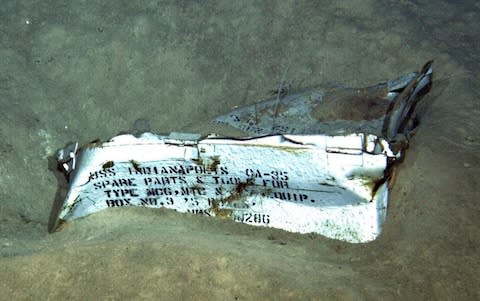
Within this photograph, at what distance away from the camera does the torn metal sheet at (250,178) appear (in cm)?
194

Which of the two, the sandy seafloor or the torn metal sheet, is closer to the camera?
the sandy seafloor

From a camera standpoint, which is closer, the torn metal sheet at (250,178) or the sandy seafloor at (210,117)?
the sandy seafloor at (210,117)

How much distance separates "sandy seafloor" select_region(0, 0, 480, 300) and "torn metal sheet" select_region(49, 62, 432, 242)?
7cm

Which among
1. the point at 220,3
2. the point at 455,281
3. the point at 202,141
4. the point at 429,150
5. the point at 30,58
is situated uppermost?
the point at 220,3

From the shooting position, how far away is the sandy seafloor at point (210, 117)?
1.66 m

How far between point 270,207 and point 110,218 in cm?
74

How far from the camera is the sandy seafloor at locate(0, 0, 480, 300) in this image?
65.4 inches

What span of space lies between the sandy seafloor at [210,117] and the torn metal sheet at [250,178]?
7cm

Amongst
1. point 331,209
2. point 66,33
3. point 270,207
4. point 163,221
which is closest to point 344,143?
point 331,209

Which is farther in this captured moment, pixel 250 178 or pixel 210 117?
pixel 210 117

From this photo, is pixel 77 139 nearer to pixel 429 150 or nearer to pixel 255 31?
pixel 255 31

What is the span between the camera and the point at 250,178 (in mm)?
2088

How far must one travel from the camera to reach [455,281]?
162 centimetres

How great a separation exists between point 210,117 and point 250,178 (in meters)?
1.08
